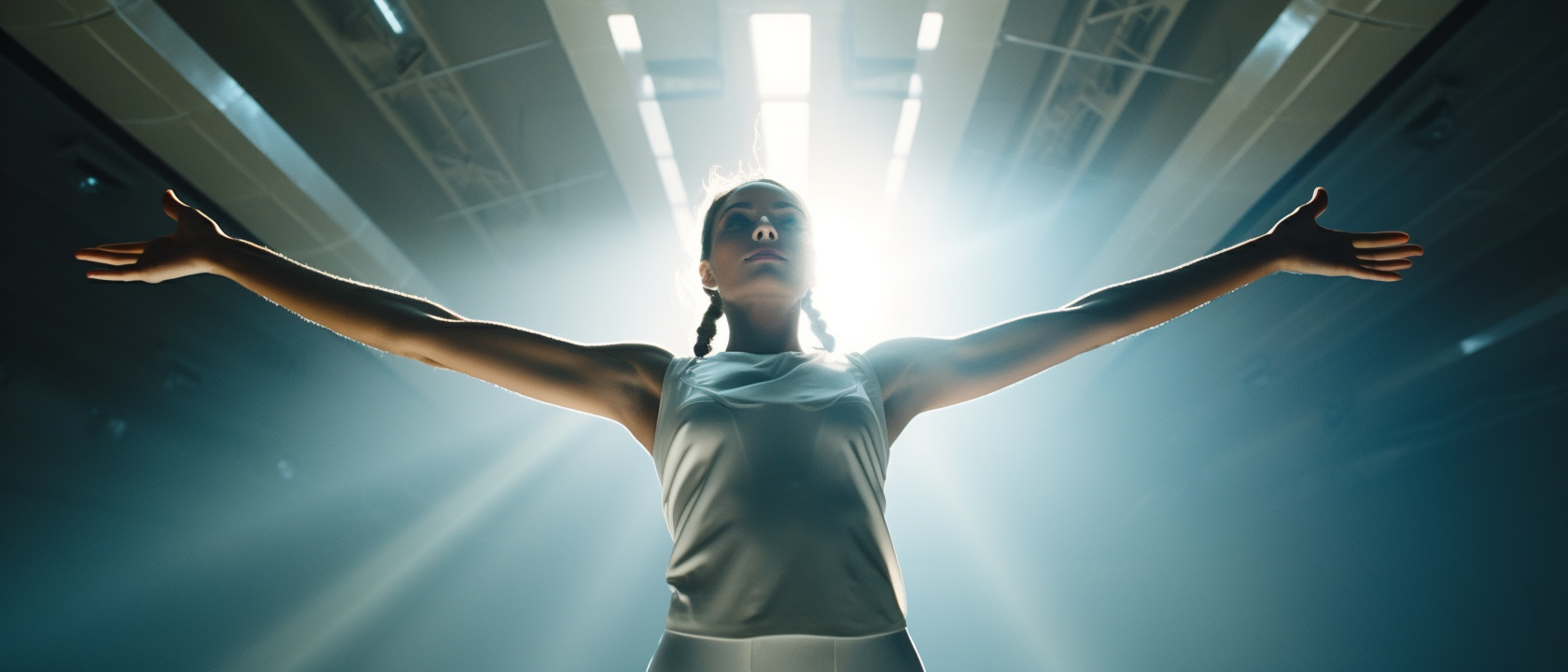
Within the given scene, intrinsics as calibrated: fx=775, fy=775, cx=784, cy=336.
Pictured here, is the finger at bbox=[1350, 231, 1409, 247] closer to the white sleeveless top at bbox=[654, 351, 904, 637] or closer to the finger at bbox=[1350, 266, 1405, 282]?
the finger at bbox=[1350, 266, 1405, 282]

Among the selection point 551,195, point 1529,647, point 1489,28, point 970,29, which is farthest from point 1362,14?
point 1529,647

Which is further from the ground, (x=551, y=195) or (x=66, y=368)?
(x=551, y=195)

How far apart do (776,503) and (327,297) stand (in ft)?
1.92

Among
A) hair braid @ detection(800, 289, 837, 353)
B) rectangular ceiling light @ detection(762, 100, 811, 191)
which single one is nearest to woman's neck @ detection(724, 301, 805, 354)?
hair braid @ detection(800, 289, 837, 353)

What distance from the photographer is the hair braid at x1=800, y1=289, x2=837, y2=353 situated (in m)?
1.44

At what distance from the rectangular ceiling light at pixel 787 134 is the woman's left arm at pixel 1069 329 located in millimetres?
2737

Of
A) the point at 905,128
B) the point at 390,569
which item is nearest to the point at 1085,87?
the point at 905,128

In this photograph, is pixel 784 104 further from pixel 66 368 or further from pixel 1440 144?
pixel 66 368

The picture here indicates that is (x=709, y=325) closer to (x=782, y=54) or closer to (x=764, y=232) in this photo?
(x=764, y=232)

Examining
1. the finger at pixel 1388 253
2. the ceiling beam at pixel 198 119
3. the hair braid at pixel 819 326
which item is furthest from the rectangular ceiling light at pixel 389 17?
the finger at pixel 1388 253

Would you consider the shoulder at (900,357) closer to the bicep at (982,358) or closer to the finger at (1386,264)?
the bicep at (982,358)

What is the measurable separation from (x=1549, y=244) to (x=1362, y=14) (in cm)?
218

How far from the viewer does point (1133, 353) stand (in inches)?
238

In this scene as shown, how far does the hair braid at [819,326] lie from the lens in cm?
144
